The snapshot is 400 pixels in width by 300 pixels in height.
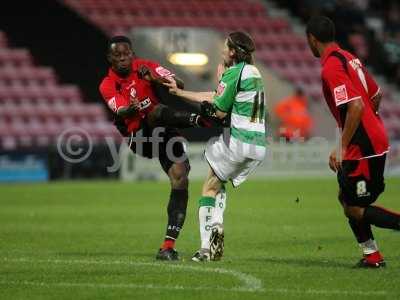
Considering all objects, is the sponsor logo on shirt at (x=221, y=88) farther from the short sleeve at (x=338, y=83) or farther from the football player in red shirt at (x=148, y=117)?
the short sleeve at (x=338, y=83)

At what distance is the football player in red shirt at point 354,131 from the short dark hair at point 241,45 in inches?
30.4

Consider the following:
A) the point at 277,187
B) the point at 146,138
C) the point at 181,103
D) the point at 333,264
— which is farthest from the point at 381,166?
the point at 181,103

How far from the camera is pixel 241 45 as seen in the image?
8.79 metres

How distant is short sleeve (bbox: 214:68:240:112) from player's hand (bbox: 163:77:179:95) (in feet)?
1.33

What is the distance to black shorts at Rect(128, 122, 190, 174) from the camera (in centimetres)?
930

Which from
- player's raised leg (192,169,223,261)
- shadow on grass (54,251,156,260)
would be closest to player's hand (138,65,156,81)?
player's raised leg (192,169,223,261)

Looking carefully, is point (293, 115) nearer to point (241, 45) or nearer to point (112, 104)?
point (112, 104)

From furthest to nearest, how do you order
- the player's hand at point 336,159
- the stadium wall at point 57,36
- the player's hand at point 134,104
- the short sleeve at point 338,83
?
the stadium wall at point 57,36 < the player's hand at point 134,104 < the player's hand at point 336,159 < the short sleeve at point 338,83

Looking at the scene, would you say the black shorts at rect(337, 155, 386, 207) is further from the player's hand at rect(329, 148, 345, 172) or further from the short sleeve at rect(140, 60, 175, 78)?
the short sleeve at rect(140, 60, 175, 78)

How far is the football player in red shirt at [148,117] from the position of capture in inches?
360

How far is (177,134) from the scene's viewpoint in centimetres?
948

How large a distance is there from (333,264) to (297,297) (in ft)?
6.10

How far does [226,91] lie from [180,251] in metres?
2.04

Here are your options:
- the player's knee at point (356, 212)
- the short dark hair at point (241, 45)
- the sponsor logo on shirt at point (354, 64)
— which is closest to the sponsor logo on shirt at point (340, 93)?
the sponsor logo on shirt at point (354, 64)
